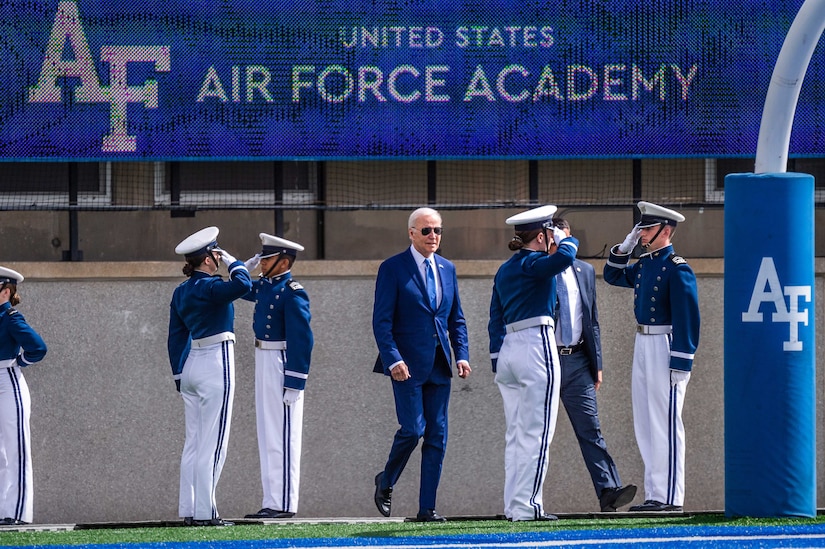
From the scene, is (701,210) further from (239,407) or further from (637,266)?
(239,407)

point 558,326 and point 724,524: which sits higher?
point 558,326

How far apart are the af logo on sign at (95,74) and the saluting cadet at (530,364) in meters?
3.47

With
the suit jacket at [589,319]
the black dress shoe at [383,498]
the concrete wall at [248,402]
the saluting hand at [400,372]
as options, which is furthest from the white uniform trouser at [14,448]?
the suit jacket at [589,319]

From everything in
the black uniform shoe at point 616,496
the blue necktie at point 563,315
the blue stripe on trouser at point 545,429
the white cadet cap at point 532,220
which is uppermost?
the white cadet cap at point 532,220

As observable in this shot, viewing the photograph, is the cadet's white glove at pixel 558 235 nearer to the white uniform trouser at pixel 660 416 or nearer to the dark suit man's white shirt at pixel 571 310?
the dark suit man's white shirt at pixel 571 310

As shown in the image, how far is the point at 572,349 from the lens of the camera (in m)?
10.8

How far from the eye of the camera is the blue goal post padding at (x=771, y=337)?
8.91 meters

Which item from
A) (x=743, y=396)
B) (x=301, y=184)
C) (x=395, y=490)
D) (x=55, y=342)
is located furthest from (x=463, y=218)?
(x=743, y=396)

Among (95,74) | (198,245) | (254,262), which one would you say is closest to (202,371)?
(198,245)

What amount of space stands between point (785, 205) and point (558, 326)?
223cm

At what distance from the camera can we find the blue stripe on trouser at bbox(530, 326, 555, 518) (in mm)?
9914

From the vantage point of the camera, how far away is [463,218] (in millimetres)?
12812

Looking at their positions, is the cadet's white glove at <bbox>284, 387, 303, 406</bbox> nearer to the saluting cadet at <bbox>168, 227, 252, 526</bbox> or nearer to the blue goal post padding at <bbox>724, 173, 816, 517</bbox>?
the saluting cadet at <bbox>168, 227, 252, 526</bbox>

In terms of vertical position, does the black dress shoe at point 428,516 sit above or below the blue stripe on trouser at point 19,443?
below
